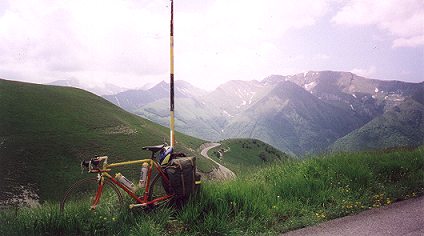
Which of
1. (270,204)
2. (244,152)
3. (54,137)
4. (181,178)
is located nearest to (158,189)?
(181,178)

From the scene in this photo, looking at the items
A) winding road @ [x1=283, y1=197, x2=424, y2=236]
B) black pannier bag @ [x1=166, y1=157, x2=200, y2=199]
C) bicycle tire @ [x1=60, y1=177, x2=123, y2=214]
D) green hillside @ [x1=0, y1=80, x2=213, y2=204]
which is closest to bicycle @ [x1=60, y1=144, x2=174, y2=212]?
bicycle tire @ [x1=60, y1=177, x2=123, y2=214]

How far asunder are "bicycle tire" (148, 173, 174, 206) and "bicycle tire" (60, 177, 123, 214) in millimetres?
686

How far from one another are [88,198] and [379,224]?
235 inches

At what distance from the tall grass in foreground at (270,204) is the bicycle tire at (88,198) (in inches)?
8.2

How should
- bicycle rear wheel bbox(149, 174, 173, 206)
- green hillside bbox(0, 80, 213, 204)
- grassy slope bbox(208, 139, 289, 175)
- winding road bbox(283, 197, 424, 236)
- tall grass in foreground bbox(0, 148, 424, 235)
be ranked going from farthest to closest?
1. grassy slope bbox(208, 139, 289, 175)
2. green hillside bbox(0, 80, 213, 204)
3. bicycle rear wheel bbox(149, 174, 173, 206)
4. winding road bbox(283, 197, 424, 236)
5. tall grass in foreground bbox(0, 148, 424, 235)

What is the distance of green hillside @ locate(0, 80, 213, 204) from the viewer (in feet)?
245

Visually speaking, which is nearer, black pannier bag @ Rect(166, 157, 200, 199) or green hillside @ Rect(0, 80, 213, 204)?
black pannier bag @ Rect(166, 157, 200, 199)

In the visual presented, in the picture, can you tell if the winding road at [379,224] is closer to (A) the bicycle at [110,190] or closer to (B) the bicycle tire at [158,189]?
(B) the bicycle tire at [158,189]

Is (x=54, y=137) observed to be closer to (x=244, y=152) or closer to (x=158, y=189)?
(x=244, y=152)

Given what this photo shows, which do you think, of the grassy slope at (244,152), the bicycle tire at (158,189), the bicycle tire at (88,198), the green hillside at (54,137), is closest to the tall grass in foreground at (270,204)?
the bicycle tire at (88,198)

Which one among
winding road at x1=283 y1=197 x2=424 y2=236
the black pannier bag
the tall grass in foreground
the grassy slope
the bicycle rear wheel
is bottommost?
the grassy slope

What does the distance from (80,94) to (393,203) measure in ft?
483

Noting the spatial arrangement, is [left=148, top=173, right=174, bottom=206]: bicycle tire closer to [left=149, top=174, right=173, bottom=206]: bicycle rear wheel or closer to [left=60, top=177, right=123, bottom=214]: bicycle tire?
[left=149, top=174, right=173, bottom=206]: bicycle rear wheel

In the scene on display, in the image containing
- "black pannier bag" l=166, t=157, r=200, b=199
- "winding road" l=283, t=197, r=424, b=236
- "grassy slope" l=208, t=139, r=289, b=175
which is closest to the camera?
"winding road" l=283, t=197, r=424, b=236
